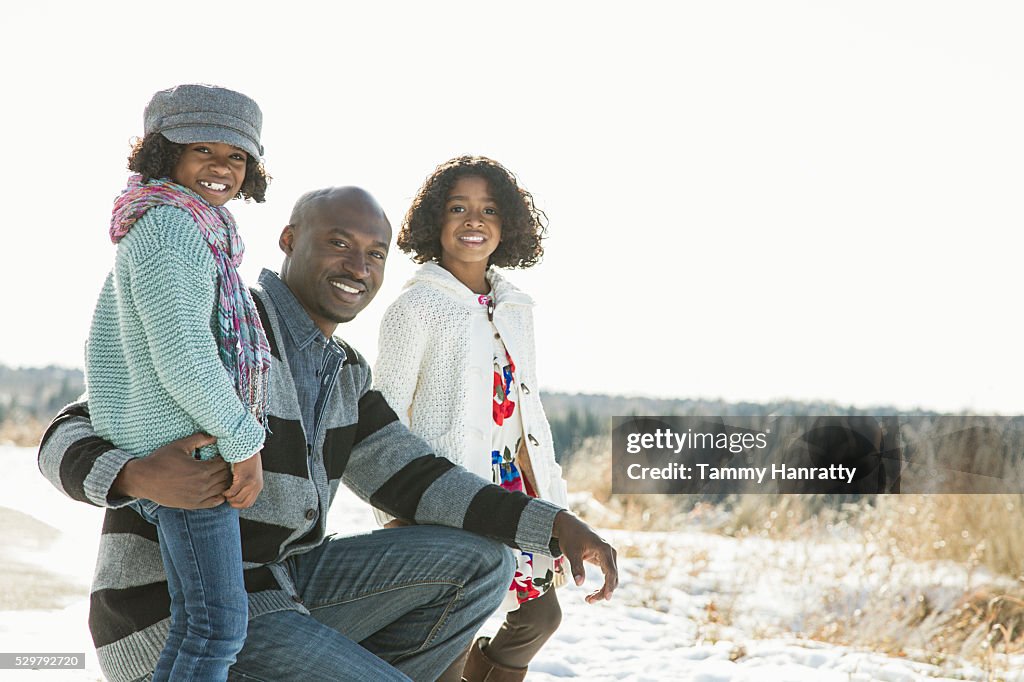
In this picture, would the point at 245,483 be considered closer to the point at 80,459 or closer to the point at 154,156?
the point at 80,459

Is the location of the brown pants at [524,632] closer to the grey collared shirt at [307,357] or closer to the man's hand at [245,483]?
the grey collared shirt at [307,357]

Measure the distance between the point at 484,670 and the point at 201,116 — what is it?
1.91 metres

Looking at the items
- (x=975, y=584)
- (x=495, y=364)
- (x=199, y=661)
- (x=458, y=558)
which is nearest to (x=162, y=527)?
(x=199, y=661)

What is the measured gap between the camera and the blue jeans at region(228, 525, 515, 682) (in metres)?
2.45

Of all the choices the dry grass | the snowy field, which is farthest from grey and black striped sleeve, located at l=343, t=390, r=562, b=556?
the dry grass

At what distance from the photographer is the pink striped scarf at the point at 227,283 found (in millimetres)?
2109

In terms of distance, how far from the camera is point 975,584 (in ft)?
18.0

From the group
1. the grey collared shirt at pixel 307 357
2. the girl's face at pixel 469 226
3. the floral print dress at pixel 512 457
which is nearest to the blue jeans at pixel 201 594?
the grey collared shirt at pixel 307 357

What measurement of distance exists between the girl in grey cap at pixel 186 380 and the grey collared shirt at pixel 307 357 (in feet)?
0.78

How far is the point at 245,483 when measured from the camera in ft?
6.82

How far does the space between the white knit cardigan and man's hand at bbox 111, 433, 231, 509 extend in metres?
0.98

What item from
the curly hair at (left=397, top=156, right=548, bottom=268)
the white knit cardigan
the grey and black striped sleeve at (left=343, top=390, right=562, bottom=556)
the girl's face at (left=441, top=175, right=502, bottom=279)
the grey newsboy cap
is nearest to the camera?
the grey newsboy cap

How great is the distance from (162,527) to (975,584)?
4.78m

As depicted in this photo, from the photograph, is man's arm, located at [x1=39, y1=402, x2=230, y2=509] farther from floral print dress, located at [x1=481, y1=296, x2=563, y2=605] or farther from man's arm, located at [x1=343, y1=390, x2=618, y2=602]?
floral print dress, located at [x1=481, y1=296, x2=563, y2=605]
